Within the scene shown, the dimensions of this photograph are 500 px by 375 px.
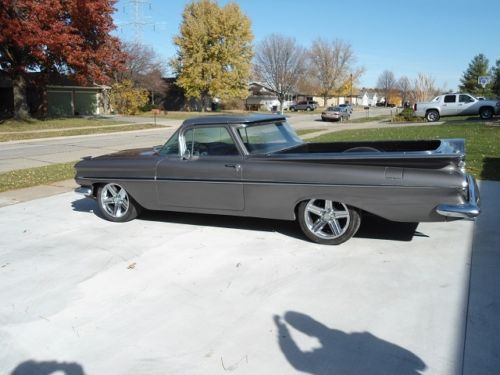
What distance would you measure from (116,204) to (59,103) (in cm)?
4196

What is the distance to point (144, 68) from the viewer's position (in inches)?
2292

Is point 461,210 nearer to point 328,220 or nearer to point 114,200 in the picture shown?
point 328,220

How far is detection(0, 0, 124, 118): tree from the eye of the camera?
86.8 feet

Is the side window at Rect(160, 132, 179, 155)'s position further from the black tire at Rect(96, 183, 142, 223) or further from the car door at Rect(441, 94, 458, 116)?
the car door at Rect(441, 94, 458, 116)

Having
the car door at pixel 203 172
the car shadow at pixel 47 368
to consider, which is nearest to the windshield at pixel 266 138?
the car door at pixel 203 172

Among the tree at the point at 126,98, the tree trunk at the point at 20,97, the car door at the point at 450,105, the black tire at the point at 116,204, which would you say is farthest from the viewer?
the tree at the point at 126,98

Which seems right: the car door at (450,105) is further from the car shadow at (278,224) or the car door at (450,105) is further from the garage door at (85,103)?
the garage door at (85,103)

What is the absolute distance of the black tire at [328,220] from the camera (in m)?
4.83

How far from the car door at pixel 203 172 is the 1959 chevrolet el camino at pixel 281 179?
1cm

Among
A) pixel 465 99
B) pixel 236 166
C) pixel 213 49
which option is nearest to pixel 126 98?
pixel 213 49

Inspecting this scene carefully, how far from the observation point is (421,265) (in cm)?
433

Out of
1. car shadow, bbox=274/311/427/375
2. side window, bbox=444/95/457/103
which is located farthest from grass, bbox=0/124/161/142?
car shadow, bbox=274/311/427/375

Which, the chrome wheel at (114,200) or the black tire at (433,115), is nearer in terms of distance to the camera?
the chrome wheel at (114,200)

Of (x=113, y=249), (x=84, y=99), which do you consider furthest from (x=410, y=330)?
(x=84, y=99)
